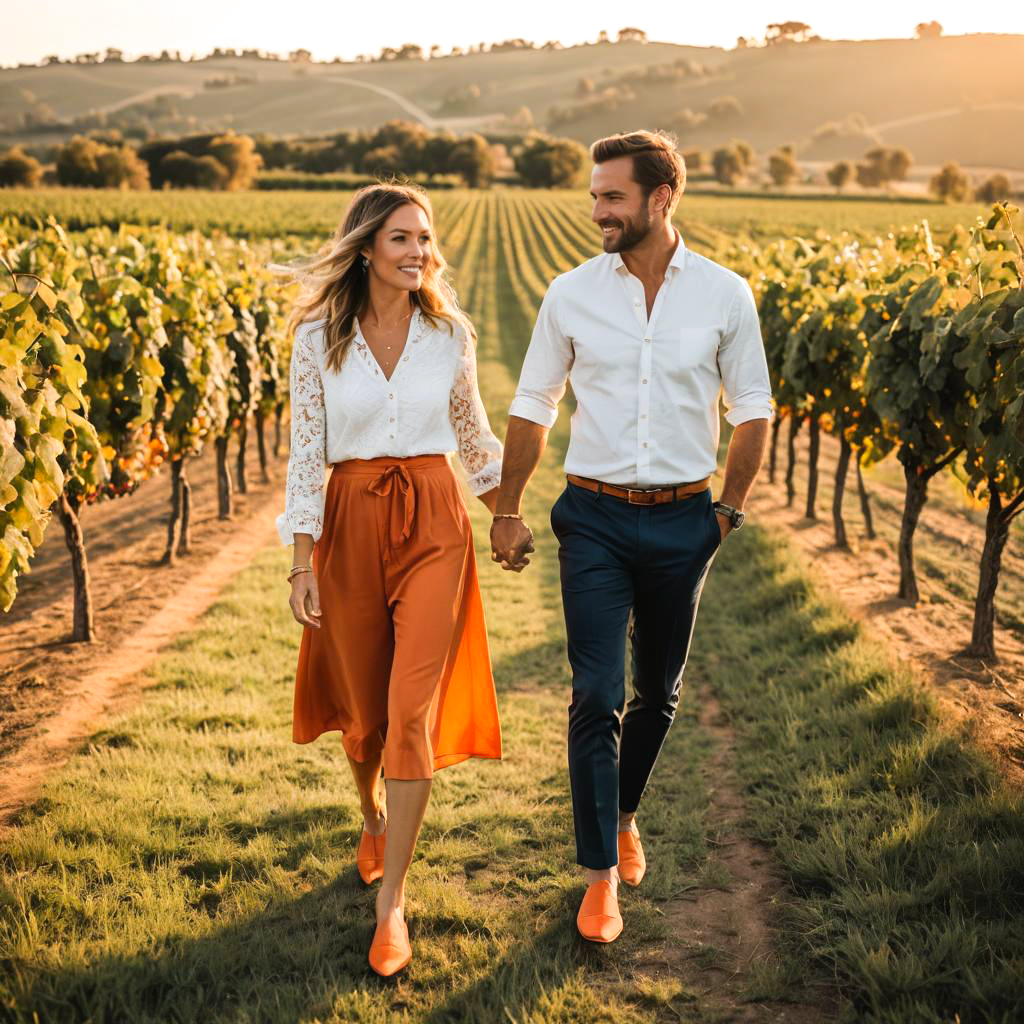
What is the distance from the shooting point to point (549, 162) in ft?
302

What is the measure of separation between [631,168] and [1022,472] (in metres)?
3.00

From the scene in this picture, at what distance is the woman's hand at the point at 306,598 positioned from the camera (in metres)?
3.01

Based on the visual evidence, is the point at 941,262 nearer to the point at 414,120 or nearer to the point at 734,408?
the point at 734,408

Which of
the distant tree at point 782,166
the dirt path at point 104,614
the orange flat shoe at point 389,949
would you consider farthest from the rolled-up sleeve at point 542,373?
the distant tree at point 782,166

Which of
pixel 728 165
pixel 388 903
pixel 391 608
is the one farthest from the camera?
pixel 728 165

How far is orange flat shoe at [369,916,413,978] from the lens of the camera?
2.83 meters

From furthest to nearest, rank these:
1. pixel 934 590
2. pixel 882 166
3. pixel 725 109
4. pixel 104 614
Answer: pixel 725 109 < pixel 882 166 < pixel 934 590 < pixel 104 614

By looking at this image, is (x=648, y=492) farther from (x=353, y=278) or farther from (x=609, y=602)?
(x=353, y=278)

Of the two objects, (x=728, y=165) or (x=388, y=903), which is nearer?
(x=388, y=903)

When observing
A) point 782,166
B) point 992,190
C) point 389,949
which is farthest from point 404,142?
point 389,949

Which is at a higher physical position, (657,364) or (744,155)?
(744,155)

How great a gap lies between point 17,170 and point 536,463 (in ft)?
244

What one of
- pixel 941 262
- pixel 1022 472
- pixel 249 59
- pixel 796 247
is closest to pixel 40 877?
pixel 1022 472

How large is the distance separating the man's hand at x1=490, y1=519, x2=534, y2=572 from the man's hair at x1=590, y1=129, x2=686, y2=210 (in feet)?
3.56
